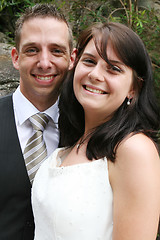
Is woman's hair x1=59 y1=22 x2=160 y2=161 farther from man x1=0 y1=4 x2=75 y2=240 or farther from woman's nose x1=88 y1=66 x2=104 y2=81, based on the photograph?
man x1=0 y1=4 x2=75 y2=240

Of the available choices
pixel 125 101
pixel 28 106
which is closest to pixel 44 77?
pixel 28 106

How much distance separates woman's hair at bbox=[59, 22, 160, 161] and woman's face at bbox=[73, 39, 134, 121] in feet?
0.11

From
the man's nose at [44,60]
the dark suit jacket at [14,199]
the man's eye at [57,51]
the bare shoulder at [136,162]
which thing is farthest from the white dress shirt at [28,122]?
the bare shoulder at [136,162]

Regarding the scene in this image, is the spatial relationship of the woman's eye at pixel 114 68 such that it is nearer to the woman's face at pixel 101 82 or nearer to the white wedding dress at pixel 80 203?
the woman's face at pixel 101 82

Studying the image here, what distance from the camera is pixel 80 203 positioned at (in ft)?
4.43

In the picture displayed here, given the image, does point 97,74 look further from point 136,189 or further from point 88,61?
point 136,189

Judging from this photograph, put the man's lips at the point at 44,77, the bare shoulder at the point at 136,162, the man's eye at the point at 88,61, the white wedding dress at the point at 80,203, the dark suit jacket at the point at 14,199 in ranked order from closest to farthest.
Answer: the bare shoulder at the point at 136,162, the white wedding dress at the point at 80,203, the man's eye at the point at 88,61, the dark suit jacket at the point at 14,199, the man's lips at the point at 44,77

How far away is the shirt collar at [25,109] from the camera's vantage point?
2057mm

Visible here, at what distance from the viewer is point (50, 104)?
223cm

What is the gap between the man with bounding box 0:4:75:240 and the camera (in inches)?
74.6

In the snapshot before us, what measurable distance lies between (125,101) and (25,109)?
0.83m

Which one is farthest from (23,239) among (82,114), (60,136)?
(82,114)

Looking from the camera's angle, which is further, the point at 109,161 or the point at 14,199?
the point at 14,199

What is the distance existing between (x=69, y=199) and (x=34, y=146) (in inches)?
27.3
